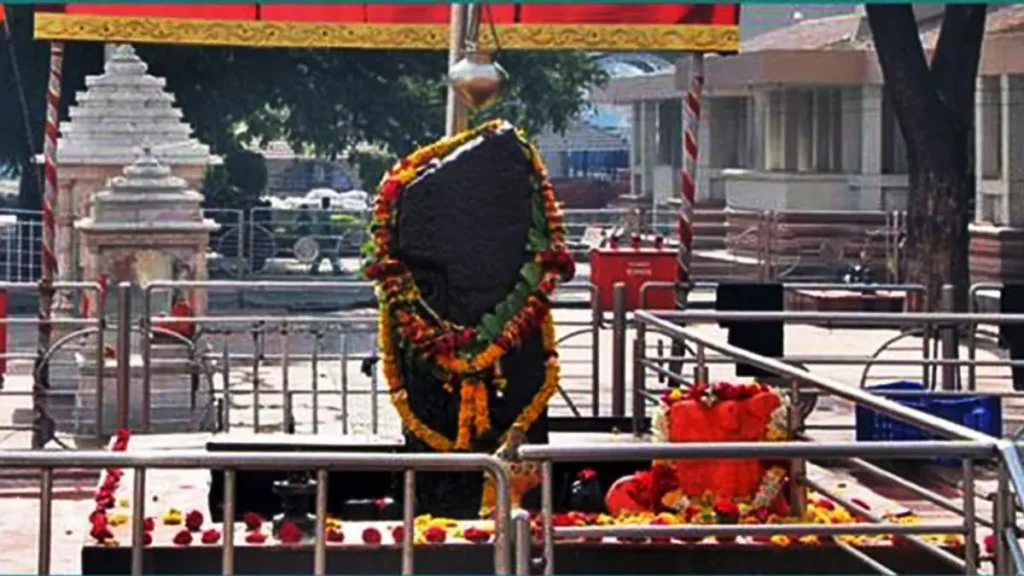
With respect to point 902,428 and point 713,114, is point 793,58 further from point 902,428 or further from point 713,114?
point 902,428

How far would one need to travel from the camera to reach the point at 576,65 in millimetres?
43625

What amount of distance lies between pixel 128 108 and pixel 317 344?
666 cm

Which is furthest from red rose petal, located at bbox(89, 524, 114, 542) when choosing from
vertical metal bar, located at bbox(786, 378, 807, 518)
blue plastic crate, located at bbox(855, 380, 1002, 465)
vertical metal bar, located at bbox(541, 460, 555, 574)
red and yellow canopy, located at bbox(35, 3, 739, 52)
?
red and yellow canopy, located at bbox(35, 3, 739, 52)

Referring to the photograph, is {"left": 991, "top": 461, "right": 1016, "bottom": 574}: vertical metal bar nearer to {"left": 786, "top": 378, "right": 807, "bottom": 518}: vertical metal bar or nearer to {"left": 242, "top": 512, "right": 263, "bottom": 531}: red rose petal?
{"left": 786, "top": 378, "right": 807, "bottom": 518}: vertical metal bar

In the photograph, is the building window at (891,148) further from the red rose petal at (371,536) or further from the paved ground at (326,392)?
the red rose petal at (371,536)

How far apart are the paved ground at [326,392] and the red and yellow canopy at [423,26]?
2.13 m

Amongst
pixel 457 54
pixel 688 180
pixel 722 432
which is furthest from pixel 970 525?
pixel 688 180

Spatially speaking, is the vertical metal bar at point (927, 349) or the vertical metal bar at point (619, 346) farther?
the vertical metal bar at point (927, 349)

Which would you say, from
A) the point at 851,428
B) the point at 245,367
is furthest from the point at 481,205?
the point at 245,367

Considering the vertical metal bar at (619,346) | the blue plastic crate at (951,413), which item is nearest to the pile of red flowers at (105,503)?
the vertical metal bar at (619,346)

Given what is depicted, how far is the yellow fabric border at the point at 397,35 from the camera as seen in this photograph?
51.6ft

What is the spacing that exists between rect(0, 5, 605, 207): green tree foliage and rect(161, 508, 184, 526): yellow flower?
968 inches

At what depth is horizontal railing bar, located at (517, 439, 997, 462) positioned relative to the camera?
606 centimetres

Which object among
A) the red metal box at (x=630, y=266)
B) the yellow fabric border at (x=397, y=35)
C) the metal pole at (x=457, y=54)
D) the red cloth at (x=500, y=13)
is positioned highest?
the red cloth at (x=500, y=13)
